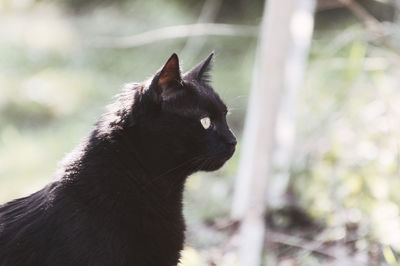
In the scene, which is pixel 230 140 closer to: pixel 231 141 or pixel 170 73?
pixel 231 141

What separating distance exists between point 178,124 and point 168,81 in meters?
0.16

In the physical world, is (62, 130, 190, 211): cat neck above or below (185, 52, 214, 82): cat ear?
below

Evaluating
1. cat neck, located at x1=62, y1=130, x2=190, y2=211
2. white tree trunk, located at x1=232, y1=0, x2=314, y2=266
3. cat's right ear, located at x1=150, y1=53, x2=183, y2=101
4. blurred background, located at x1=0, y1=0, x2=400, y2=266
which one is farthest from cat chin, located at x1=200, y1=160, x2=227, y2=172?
white tree trunk, located at x1=232, y1=0, x2=314, y2=266

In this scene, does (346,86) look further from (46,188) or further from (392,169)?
(46,188)

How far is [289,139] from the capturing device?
354 centimetres

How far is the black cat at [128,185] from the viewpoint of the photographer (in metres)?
1.89

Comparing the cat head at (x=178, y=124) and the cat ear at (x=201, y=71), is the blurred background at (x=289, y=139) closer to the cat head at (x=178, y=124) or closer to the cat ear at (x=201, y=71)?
the cat ear at (x=201, y=71)

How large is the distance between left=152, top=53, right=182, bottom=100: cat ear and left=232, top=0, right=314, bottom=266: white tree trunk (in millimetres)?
1237

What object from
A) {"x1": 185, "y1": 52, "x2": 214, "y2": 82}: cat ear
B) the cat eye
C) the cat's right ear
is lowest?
the cat eye

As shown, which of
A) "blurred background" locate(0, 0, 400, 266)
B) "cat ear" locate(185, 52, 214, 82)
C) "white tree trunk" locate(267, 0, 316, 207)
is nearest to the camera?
"cat ear" locate(185, 52, 214, 82)

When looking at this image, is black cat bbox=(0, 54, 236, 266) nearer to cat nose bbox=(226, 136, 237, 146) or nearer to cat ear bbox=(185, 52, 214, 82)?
cat nose bbox=(226, 136, 237, 146)

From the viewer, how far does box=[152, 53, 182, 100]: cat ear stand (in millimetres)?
1925

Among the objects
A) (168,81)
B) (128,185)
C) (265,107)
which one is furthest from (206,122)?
(265,107)

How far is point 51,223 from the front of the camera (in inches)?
74.9
